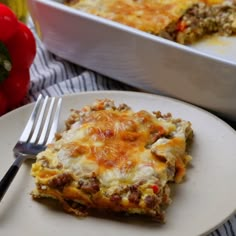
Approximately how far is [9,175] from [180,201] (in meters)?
0.44

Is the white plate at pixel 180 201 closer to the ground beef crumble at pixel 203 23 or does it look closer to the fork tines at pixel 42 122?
the fork tines at pixel 42 122

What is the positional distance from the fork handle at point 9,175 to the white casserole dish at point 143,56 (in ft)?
2.02

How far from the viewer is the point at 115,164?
5.20 ft

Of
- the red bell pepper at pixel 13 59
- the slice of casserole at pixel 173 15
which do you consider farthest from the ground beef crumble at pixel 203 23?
the red bell pepper at pixel 13 59

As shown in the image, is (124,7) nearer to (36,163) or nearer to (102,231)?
(36,163)

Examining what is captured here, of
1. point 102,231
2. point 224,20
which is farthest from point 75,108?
point 224,20

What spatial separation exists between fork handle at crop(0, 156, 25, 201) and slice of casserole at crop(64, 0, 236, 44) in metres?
0.88

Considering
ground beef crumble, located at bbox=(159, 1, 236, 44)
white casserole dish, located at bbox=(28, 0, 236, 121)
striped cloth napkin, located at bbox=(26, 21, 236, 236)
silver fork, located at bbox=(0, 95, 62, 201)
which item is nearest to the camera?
silver fork, located at bbox=(0, 95, 62, 201)

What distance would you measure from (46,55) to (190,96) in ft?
2.52

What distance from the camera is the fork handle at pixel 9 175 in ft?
5.21

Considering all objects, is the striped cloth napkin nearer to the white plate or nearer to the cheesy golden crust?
the cheesy golden crust

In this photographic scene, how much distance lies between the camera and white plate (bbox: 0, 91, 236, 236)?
1.49 m

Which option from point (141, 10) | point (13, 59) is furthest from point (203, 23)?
point (13, 59)

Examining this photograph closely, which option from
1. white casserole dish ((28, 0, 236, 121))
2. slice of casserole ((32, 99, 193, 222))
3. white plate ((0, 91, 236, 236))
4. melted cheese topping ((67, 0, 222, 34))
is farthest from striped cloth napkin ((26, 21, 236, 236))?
slice of casserole ((32, 99, 193, 222))
